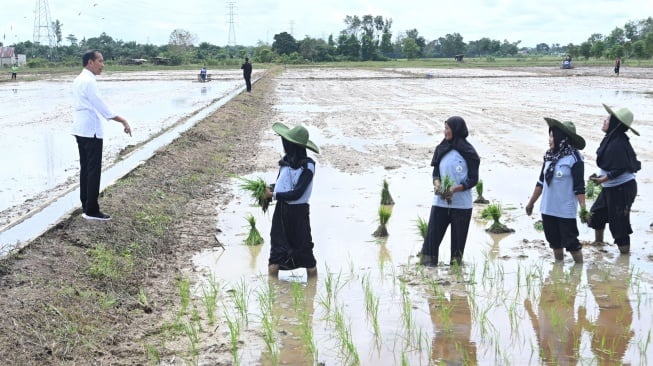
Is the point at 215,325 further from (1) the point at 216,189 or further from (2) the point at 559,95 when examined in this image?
(2) the point at 559,95

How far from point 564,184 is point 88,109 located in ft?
16.2

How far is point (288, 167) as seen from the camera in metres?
6.63

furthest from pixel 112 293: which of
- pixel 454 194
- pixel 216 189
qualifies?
pixel 216 189

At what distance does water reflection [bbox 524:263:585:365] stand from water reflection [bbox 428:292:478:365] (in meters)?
0.50

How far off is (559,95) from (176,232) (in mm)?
25483

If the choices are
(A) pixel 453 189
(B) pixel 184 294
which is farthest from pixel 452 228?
(B) pixel 184 294

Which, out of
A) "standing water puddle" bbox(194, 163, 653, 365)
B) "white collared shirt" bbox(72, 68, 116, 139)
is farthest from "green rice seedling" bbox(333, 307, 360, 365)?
"white collared shirt" bbox(72, 68, 116, 139)

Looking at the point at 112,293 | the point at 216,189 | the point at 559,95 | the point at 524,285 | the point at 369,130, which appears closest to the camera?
the point at 112,293

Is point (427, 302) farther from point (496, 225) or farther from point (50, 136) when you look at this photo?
point (50, 136)

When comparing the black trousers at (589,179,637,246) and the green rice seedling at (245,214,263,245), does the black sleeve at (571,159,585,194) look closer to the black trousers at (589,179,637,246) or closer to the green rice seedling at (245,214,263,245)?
the black trousers at (589,179,637,246)

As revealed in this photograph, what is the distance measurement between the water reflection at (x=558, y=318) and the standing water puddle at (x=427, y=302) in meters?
0.01

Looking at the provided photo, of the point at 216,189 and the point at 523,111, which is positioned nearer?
the point at 216,189

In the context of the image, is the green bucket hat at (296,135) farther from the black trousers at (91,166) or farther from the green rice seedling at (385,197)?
the green rice seedling at (385,197)

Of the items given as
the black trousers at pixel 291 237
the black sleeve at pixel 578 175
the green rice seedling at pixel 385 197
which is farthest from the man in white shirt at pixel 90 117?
the black sleeve at pixel 578 175
